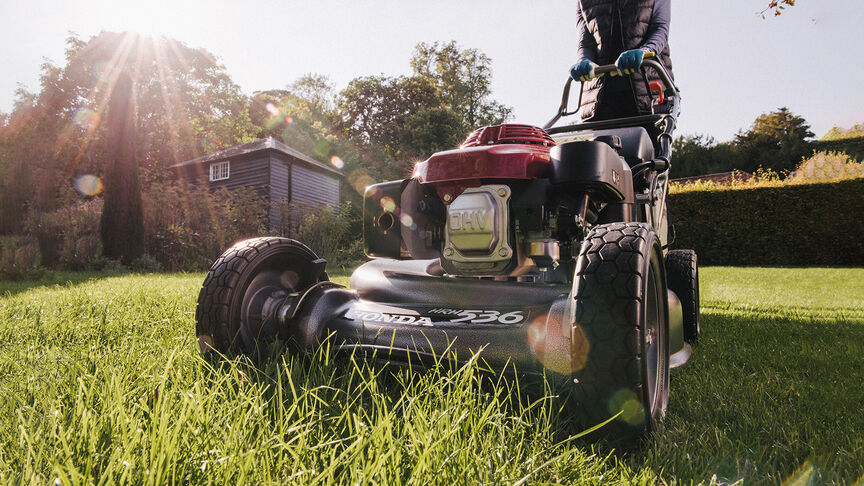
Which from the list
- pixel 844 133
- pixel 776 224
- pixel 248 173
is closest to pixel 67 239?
pixel 248 173

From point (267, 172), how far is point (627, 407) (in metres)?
22.8

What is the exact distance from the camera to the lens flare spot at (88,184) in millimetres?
25578

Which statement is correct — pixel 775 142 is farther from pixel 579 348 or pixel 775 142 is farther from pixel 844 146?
pixel 579 348

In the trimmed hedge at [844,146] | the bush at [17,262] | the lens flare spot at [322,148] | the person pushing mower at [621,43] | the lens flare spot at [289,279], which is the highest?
the lens flare spot at [322,148]

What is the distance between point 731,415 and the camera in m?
1.67

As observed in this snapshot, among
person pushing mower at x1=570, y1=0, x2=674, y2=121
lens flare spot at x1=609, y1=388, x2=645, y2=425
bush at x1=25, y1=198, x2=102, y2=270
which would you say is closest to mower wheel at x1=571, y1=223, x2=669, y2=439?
lens flare spot at x1=609, y1=388, x2=645, y2=425

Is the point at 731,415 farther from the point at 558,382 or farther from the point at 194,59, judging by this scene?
the point at 194,59

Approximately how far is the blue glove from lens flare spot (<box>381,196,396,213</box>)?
1.21 metres

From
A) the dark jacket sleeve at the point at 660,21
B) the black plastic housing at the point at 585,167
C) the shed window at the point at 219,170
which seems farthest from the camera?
the shed window at the point at 219,170

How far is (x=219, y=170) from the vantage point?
24.5 metres

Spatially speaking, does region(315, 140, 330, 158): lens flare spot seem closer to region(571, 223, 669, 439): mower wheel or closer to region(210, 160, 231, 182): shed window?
region(210, 160, 231, 182): shed window

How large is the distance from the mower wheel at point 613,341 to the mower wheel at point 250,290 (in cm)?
115

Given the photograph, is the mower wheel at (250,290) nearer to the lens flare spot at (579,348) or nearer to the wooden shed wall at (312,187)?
the lens flare spot at (579,348)

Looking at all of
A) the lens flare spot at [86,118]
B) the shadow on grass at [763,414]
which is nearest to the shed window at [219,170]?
the lens flare spot at [86,118]
